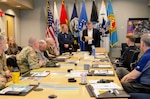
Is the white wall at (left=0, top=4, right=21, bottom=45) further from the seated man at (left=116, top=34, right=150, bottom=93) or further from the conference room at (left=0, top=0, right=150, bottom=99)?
the seated man at (left=116, top=34, right=150, bottom=93)

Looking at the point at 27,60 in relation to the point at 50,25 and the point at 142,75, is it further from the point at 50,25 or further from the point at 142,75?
the point at 50,25

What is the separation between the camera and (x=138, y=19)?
8523 millimetres

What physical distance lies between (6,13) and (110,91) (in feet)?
20.7

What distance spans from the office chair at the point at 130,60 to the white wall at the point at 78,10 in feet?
12.0

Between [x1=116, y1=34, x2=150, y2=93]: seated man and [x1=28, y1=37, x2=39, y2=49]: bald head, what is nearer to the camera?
[x1=116, y1=34, x2=150, y2=93]: seated man

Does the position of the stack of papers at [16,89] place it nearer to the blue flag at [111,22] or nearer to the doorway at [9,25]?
the doorway at [9,25]

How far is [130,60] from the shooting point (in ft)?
15.8

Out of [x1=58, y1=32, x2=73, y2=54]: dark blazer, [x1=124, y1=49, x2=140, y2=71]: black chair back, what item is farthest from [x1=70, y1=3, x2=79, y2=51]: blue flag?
[x1=124, y1=49, x2=140, y2=71]: black chair back

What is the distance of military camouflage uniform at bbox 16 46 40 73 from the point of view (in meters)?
3.68

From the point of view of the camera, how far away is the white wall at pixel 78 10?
8.59 metres

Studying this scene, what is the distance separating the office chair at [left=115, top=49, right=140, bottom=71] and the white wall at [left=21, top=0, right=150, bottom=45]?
3.66 m

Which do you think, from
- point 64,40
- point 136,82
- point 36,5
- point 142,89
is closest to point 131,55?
point 136,82

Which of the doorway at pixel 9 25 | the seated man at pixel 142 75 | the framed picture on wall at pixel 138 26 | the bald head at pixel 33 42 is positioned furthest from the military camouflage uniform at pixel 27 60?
the framed picture on wall at pixel 138 26

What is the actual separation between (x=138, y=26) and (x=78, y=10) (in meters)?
2.34
